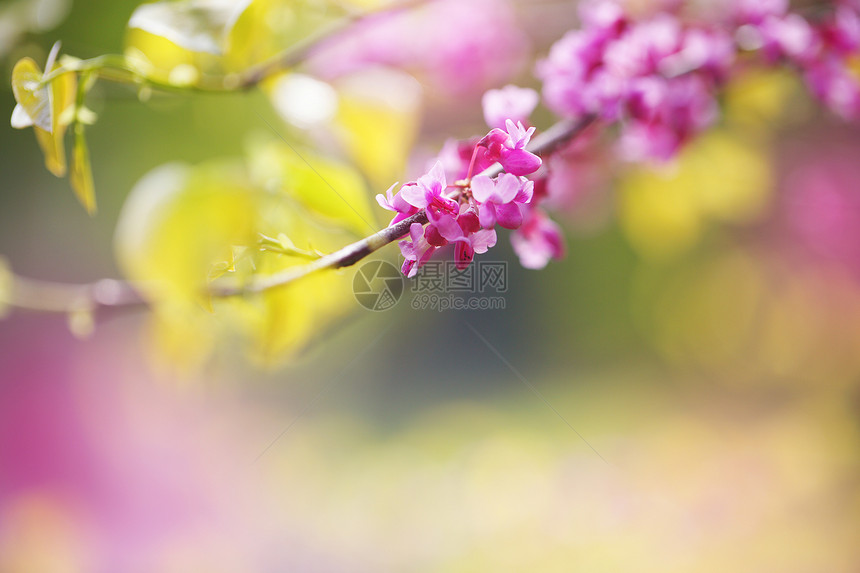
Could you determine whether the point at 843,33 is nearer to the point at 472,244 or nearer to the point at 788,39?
the point at 788,39

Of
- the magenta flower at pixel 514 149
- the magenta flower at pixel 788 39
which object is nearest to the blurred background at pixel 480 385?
the magenta flower at pixel 788 39

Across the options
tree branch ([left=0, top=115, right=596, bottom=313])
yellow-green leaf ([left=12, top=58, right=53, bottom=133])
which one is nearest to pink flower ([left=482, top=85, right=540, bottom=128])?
tree branch ([left=0, top=115, right=596, bottom=313])

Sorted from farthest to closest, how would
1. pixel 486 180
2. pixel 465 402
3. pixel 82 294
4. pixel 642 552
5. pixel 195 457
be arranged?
pixel 465 402, pixel 195 457, pixel 642 552, pixel 82 294, pixel 486 180

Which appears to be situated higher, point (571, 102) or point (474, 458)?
point (571, 102)

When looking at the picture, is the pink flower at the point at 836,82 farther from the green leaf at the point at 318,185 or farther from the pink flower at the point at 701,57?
the green leaf at the point at 318,185

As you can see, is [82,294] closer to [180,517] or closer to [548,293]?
[180,517]

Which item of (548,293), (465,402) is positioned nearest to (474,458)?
(465,402)

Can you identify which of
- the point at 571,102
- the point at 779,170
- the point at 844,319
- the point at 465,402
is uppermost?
the point at 571,102

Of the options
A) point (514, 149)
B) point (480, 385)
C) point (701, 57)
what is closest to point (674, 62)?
point (701, 57)
